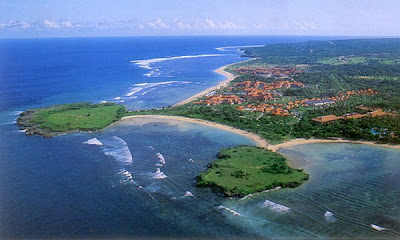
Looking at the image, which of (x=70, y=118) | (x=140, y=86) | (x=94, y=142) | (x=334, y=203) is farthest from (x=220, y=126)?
(x=140, y=86)

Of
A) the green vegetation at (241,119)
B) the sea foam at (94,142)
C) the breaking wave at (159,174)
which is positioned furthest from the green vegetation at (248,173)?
the sea foam at (94,142)

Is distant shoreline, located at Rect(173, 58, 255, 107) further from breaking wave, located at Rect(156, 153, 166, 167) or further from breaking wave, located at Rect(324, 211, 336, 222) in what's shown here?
breaking wave, located at Rect(324, 211, 336, 222)

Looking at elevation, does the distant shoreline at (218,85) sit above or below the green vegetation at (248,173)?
above

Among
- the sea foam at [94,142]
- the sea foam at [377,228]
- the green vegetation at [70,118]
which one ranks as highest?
the green vegetation at [70,118]

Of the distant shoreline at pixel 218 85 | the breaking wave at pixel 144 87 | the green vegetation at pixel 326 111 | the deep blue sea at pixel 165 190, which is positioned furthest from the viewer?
the breaking wave at pixel 144 87

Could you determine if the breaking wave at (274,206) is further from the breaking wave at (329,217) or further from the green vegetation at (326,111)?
the green vegetation at (326,111)

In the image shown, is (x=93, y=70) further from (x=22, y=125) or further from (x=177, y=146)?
(x=177, y=146)

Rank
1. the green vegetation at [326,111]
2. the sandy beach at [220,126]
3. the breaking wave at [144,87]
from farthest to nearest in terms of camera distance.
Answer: the breaking wave at [144,87] → the green vegetation at [326,111] → the sandy beach at [220,126]
